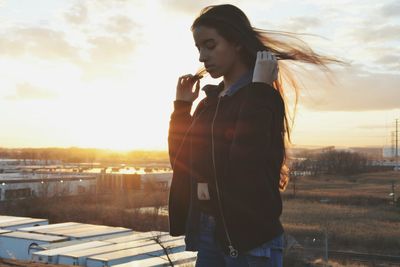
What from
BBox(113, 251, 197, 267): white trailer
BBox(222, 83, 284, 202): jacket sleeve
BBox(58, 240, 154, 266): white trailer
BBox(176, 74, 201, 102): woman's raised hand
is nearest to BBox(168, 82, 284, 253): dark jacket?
BBox(222, 83, 284, 202): jacket sleeve

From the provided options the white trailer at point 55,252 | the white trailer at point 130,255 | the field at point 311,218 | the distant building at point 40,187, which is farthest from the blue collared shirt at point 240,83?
the distant building at point 40,187

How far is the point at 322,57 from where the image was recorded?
155cm

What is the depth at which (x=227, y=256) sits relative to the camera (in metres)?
1.34

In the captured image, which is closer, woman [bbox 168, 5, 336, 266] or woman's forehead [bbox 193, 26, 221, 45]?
woman [bbox 168, 5, 336, 266]

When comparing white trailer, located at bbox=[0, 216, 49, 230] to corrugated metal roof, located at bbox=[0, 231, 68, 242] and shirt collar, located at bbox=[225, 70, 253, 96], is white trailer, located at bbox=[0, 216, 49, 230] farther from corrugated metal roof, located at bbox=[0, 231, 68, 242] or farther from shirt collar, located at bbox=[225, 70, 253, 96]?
shirt collar, located at bbox=[225, 70, 253, 96]

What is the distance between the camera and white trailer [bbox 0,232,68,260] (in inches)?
494

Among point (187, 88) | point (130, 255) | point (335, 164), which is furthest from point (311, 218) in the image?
point (335, 164)

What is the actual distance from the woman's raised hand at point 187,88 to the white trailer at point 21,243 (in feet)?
37.5

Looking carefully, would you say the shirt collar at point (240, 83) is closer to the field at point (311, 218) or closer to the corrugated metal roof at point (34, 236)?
the corrugated metal roof at point (34, 236)

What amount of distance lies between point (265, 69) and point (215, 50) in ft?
0.55

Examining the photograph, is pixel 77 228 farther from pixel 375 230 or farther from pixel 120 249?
pixel 375 230

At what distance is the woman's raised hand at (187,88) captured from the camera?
1.76 meters

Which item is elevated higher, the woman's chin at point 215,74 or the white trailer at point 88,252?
the woman's chin at point 215,74

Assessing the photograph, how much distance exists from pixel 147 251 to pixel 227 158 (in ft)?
33.4
